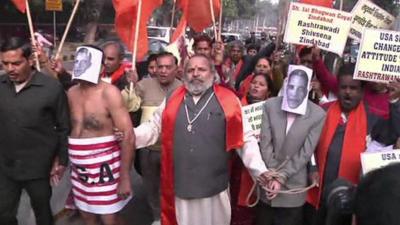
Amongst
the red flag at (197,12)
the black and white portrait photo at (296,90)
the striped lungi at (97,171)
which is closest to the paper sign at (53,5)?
the red flag at (197,12)

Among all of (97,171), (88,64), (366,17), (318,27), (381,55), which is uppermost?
(366,17)

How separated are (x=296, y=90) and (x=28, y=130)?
1.89 meters

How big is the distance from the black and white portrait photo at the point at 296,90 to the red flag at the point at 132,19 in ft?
5.87

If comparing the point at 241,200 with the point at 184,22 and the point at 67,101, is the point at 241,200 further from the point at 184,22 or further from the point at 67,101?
the point at 184,22

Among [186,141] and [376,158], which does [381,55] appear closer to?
[376,158]

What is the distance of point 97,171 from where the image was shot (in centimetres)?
381

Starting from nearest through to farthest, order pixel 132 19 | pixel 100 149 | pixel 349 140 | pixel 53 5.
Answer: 1. pixel 349 140
2. pixel 100 149
3. pixel 132 19
4. pixel 53 5

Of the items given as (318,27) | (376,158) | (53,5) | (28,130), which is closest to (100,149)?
(28,130)

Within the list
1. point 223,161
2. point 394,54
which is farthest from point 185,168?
point 394,54

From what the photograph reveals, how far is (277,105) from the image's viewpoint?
12.7ft

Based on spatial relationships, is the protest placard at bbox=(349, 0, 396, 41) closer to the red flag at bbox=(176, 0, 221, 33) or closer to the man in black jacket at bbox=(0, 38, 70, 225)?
the red flag at bbox=(176, 0, 221, 33)

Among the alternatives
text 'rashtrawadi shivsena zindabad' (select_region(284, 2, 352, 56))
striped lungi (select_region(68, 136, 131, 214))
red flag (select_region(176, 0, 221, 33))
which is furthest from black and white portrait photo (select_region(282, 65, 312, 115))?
red flag (select_region(176, 0, 221, 33))

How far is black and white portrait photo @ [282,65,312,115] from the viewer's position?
3.75 m

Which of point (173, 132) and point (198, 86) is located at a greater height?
point (198, 86)
